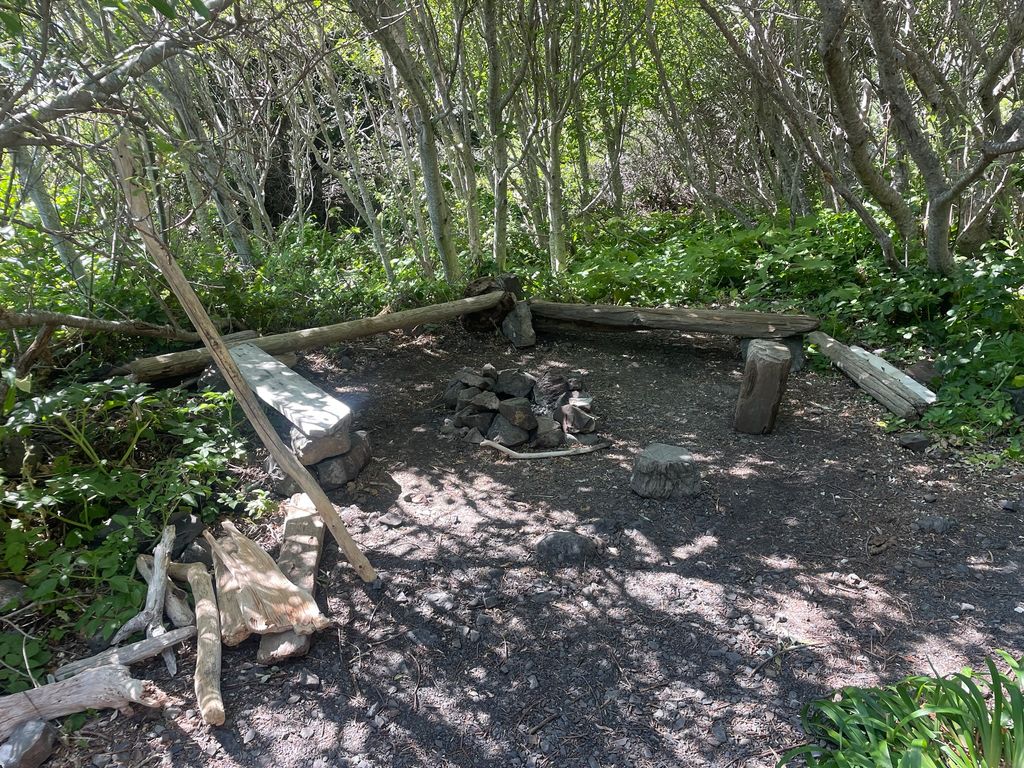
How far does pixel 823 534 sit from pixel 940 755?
4.87 ft

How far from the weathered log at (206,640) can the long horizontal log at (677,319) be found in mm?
4029

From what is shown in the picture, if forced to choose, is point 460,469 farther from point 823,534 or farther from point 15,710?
point 15,710

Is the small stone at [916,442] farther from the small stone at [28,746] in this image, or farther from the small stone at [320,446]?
the small stone at [28,746]

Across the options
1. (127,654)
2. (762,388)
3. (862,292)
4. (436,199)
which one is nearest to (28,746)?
(127,654)

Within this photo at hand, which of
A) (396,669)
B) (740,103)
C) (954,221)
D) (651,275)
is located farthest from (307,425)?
(740,103)

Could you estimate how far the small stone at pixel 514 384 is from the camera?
16.5 ft

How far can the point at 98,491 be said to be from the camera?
134 inches

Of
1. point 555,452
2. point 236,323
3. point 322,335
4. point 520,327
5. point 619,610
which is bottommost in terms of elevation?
point 619,610

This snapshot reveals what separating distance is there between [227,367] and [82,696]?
1447mm

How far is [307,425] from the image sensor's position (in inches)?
153

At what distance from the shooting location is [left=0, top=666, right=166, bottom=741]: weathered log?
2514 mm

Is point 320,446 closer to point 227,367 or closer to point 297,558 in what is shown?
point 297,558

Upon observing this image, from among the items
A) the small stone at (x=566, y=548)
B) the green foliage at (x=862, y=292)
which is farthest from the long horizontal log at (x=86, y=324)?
the green foliage at (x=862, y=292)

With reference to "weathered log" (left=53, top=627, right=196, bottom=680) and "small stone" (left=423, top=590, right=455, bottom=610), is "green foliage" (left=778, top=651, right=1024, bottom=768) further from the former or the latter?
"weathered log" (left=53, top=627, right=196, bottom=680)
